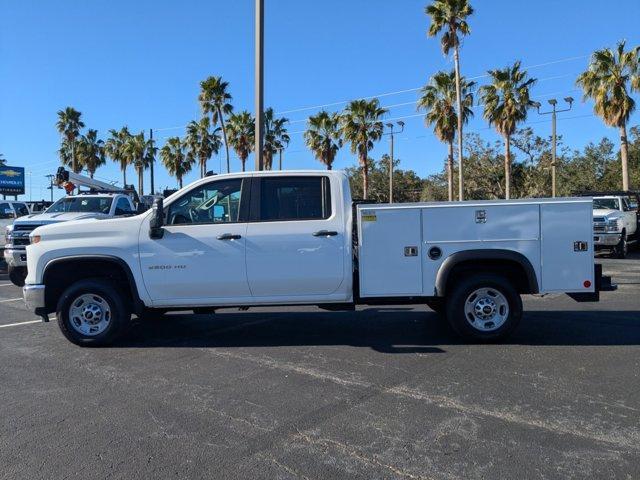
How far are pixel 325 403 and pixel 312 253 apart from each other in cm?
216

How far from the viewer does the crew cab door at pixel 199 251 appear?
664cm

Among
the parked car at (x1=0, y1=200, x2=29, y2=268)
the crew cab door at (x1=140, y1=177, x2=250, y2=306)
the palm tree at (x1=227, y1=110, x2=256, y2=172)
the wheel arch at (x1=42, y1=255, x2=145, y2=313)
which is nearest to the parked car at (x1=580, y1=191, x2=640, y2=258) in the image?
the crew cab door at (x1=140, y1=177, x2=250, y2=306)

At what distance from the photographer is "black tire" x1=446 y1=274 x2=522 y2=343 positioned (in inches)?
263

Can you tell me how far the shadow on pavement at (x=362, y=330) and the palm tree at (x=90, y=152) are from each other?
4823 cm

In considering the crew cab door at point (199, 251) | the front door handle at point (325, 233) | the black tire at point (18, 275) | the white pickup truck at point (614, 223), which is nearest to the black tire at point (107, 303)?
the crew cab door at point (199, 251)

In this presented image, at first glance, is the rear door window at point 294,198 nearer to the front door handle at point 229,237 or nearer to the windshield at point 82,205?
the front door handle at point 229,237

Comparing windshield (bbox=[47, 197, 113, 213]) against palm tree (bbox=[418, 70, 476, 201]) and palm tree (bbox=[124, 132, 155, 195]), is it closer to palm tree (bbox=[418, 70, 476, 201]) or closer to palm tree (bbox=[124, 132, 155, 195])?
palm tree (bbox=[418, 70, 476, 201])

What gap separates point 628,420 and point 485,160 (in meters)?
45.2

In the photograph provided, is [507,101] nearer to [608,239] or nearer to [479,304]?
[608,239]

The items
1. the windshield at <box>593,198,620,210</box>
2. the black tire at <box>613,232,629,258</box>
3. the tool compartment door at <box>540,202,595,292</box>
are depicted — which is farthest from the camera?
the windshield at <box>593,198,620,210</box>

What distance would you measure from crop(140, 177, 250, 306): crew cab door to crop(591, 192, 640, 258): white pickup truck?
42.0 ft

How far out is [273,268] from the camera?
6617mm

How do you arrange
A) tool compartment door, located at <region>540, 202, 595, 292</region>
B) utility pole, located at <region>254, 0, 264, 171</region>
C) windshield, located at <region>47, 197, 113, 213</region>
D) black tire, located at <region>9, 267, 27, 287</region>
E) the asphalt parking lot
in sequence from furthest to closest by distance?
windshield, located at <region>47, 197, 113, 213</region> < utility pole, located at <region>254, 0, 264, 171</region> < black tire, located at <region>9, 267, 27, 287</region> < tool compartment door, located at <region>540, 202, 595, 292</region> < the asphalt parking lot

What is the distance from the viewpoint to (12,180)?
46469mm
